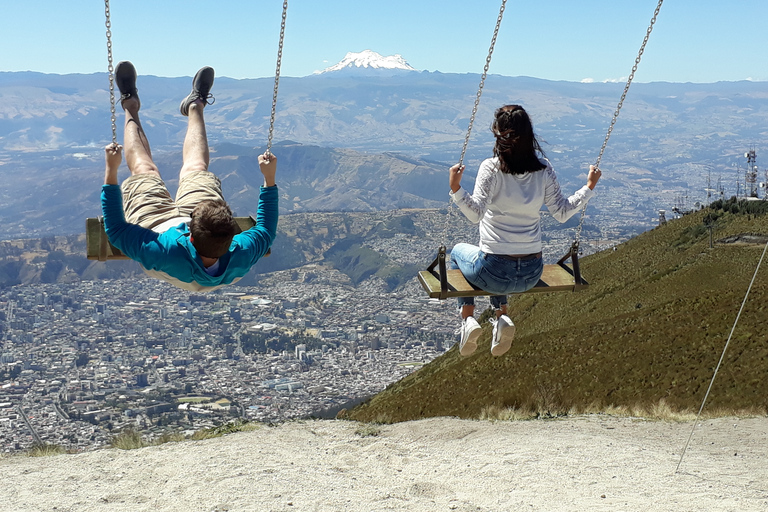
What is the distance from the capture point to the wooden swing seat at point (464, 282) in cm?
618

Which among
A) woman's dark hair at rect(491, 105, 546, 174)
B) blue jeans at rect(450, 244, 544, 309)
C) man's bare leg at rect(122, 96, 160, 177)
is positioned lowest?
blue jeans at rect(450, 244, 544, 309)

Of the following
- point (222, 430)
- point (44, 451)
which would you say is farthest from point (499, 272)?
point (44, 451)

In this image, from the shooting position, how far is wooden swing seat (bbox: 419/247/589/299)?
20.3 ft

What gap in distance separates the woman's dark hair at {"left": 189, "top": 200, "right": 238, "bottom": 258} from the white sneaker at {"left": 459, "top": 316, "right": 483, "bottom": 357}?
7.86ft

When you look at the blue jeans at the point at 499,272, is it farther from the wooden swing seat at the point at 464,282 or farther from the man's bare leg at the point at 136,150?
the man's bare leg at the point at 136,150

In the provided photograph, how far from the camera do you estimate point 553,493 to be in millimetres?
6973

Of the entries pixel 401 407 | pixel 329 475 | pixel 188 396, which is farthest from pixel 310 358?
pixel 329 475

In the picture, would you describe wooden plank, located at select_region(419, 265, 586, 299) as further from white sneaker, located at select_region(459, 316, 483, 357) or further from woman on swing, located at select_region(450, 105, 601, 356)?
white sneaker, located at select_region(459, 316, 483, 357)

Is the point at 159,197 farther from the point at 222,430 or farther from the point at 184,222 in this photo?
the point at 222,430

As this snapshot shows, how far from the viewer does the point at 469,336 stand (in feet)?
21.4

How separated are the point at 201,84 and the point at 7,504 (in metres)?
4.46

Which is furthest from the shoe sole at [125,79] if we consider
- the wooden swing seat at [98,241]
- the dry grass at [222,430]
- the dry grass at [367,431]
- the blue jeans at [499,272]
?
the dry grass at [367,431]

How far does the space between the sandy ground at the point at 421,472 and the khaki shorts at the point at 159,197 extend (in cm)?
280

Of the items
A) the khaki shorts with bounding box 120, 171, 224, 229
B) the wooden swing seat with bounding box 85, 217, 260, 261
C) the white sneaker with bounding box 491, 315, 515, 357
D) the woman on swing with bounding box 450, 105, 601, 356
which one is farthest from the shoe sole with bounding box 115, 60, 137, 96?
the white sneaker with bounding box 491, 315, 515, 357
